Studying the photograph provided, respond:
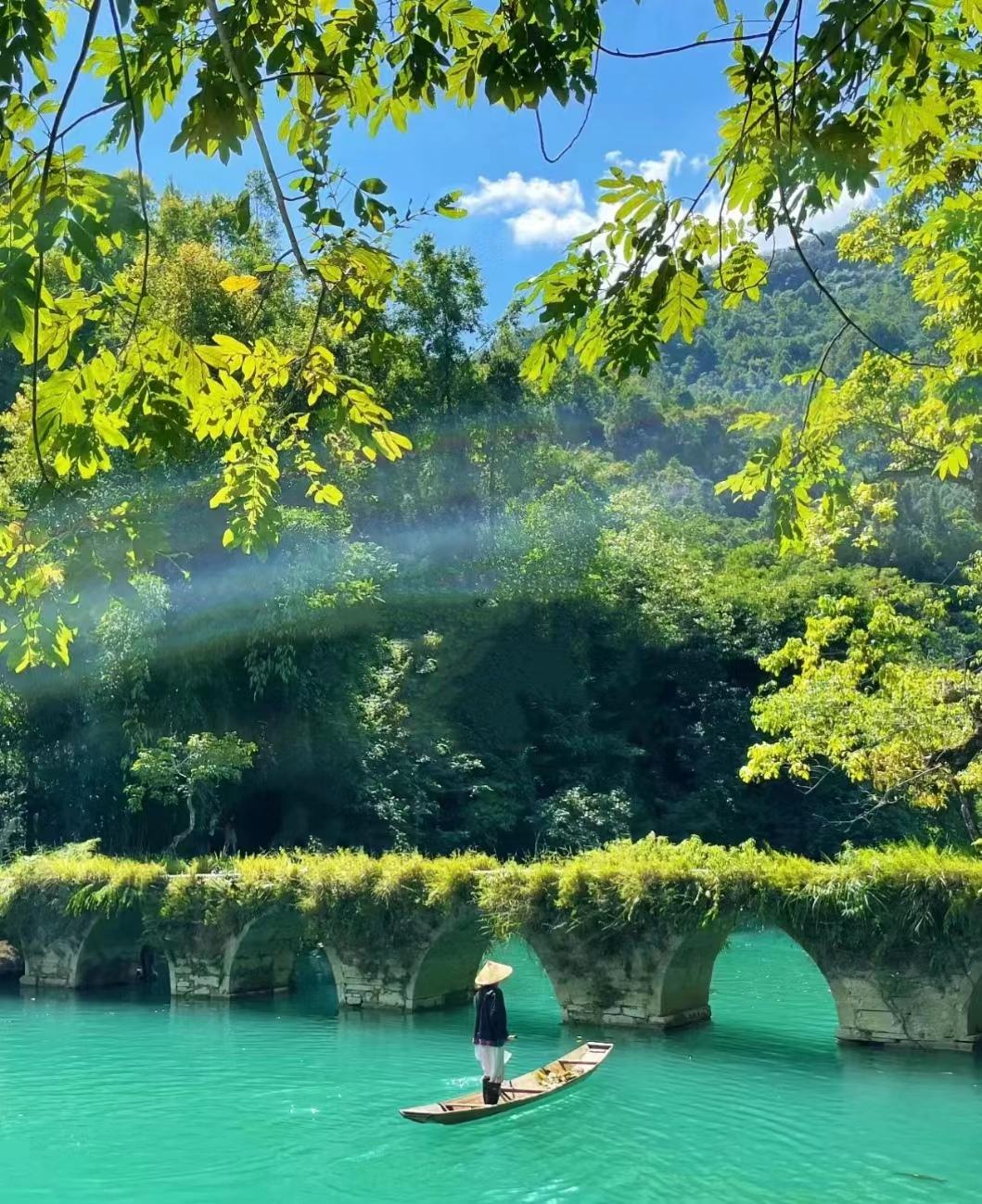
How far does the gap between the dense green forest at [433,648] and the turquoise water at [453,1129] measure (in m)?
6.52

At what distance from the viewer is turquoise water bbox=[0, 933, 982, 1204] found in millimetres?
8891

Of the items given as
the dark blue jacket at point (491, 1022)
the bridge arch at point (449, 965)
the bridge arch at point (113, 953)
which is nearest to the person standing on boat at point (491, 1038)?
A: the dark blue jacket at point (491, 1022)

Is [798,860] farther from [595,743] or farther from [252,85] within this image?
[595,743]

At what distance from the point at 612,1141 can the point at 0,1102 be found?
5942mm

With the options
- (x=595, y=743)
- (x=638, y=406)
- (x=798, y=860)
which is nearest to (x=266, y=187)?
(x=595, y=743)

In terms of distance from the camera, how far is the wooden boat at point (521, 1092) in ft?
33.2

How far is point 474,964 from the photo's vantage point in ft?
56.0

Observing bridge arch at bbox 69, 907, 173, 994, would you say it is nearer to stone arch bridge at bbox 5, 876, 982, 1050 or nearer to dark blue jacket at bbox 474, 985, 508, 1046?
stone arch bridge at bbox 5, 876, 982, 1050

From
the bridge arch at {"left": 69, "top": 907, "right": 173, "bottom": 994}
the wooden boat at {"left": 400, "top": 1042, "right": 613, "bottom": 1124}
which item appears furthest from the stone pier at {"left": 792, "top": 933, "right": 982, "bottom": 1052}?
the bridge arch at {"left": 69, "top": 907, "right": 173, "bottom": 994}

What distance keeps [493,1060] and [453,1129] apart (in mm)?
633

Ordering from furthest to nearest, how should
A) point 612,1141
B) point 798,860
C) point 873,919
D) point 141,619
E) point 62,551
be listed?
1. point 141,619
2. point 798,860
3. point 873,919
4. point 612,1141
5. point 62,551

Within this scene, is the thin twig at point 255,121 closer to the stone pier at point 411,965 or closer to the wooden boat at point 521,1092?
the wooden boat at point 521,1092

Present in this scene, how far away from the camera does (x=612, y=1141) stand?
995 cm

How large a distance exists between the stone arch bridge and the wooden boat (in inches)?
81.3
